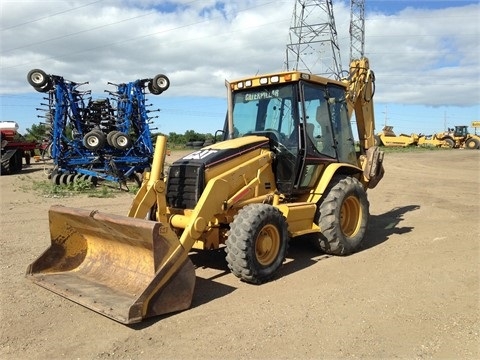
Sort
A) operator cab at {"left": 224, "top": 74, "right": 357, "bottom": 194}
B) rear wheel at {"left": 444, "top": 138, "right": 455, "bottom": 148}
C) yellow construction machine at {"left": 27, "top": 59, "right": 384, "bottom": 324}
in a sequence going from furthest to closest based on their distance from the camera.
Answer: rear wheel at {"left": 444, "top": 138, "right": 455, "bottom": 148}, operator cab at {"left": 224, "top": 74, "right": 357, "bottom": 194}, yellow construction machine at {"left": 27, "top": 59, "right": 384, "bottom": 324}

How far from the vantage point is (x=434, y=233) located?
25.9ft

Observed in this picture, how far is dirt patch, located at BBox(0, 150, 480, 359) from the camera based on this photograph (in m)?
3.83

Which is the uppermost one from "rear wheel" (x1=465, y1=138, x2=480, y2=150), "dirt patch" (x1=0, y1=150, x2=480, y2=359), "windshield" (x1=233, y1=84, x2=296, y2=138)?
"windshield" (x1=233, y1=84, x2=296, y2=138)

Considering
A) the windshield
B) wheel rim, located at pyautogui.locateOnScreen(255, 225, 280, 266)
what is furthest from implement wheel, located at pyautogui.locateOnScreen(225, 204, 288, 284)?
the windshield

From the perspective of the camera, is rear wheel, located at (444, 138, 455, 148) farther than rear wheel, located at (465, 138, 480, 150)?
Yes

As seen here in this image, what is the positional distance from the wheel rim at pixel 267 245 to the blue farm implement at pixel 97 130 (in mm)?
9888

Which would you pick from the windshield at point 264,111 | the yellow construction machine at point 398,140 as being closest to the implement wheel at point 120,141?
the windshield at point 264,111

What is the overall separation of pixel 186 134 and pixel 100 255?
52.1 m

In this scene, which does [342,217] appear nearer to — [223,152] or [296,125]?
[296,125]

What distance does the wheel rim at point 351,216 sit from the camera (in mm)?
7059

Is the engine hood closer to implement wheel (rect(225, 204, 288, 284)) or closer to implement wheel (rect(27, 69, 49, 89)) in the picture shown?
implement wheel (rect(225, 204, 288, 284))

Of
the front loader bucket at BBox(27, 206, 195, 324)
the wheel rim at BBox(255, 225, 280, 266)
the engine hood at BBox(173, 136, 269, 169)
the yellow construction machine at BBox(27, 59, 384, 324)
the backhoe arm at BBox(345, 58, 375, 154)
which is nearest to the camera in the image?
the front loader bucket at BBox(27, 206, 195, 324)

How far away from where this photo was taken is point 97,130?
15125mm

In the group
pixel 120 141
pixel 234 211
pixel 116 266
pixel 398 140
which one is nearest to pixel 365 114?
pixel 234 211
